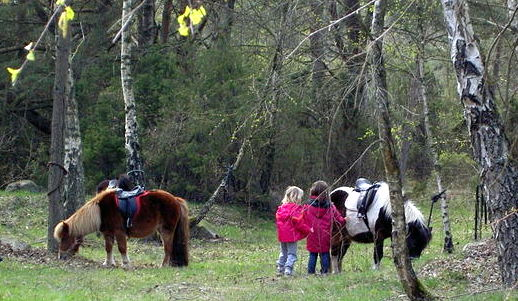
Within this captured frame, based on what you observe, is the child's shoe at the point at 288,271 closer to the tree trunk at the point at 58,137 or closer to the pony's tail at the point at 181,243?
the pony's tail at the point at 181,243

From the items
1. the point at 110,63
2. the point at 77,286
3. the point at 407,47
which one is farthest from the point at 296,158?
the point at 77,286

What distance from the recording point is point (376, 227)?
13391 mm

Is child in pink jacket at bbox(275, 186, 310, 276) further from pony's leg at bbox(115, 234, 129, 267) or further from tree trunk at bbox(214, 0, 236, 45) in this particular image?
tree trunk at bbox(214, 0, 236, 45)

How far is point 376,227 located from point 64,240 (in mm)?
5665

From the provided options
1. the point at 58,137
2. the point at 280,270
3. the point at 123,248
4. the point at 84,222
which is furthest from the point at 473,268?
the point at 58,137

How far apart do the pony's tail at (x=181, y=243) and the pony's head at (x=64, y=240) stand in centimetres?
177

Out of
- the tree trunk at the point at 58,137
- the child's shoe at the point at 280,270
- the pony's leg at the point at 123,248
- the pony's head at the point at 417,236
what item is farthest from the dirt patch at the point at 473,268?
the tree trunk at the point at 58,137

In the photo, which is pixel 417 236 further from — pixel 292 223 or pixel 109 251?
pixel 109 251

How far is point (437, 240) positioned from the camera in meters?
20.8

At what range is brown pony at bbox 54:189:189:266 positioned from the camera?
14797 millimetres

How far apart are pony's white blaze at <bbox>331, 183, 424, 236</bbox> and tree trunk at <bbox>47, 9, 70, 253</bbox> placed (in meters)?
5.70

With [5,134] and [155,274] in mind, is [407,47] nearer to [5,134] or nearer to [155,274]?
[155,274]

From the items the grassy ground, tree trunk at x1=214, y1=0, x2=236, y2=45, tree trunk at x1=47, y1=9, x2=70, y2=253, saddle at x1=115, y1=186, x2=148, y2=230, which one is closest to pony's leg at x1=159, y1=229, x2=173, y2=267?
the grassy ground

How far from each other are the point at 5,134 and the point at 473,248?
19.6 meters
